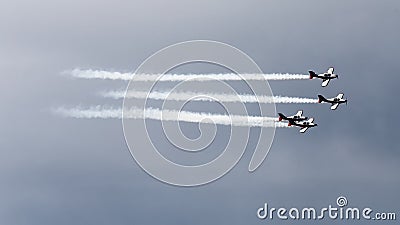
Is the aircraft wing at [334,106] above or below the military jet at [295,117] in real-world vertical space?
above

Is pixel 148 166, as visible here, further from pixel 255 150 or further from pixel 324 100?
pixel 324 100

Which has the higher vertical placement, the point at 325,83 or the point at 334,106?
the point at 325,83

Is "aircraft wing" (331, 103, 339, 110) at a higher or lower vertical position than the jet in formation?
higher

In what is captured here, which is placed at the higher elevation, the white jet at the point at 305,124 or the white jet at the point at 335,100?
the white jet at the point at 335,100

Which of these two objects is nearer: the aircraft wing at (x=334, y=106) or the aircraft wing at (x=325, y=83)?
the aircraft wing at (x=325, y=83)

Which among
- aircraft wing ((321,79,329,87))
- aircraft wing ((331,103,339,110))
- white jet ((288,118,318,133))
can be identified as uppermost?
aircraft wing ((321,79,329,87))

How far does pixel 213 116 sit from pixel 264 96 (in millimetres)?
9713

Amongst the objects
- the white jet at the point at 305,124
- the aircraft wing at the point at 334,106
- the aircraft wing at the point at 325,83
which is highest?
the aircraft wing at the point at 325,83

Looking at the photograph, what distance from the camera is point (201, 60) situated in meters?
147

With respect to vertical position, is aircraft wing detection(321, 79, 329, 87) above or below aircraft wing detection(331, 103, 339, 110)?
above

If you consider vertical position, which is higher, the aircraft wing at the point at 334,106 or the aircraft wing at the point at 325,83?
the aircraft wing at the point at 325,83

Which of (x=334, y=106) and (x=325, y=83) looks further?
→ (x=334, y=106)

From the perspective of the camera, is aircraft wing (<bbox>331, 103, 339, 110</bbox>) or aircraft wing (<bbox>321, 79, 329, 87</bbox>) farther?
aircraft wing (<bbox>331, 103, 339, 110</bbox>)

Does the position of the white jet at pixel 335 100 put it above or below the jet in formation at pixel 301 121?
above
